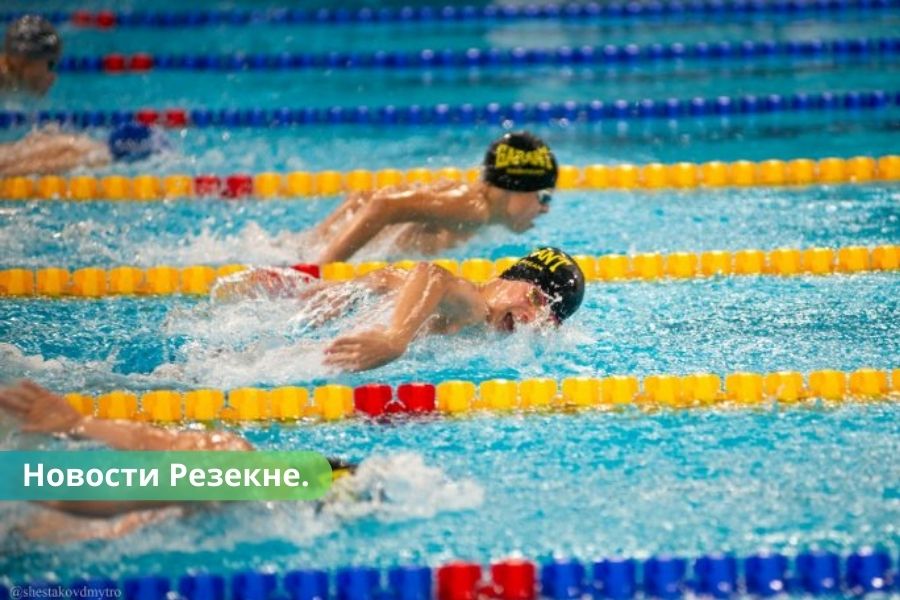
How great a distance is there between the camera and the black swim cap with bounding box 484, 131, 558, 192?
5578 mm

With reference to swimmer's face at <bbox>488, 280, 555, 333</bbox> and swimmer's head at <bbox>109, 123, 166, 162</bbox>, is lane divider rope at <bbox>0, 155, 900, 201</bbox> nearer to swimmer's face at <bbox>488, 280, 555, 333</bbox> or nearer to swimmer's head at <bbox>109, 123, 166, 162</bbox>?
swimmer's head at <bbox>109, 123, 166, 162</bbox>

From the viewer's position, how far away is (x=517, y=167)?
5.58 meters

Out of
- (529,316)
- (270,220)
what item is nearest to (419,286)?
(529,316)

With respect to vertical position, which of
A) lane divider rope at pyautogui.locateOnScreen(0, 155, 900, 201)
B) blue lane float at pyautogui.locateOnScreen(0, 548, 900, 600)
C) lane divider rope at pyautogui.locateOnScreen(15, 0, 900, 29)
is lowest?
blue lane float at pyautogui.locateOnScreen(0, 548, 900, 600)

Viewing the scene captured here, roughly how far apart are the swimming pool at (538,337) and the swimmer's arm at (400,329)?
25 centimetres

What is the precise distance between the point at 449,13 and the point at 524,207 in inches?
169

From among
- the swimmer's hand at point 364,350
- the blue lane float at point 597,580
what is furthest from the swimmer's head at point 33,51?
Result: the blue lane float at point 597,580

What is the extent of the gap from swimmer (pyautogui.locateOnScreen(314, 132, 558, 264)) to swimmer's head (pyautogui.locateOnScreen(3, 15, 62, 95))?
2469mm

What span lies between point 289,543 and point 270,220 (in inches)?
117

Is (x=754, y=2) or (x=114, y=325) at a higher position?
(x=754, y=2)

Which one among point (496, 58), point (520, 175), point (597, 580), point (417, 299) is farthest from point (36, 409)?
point (496, 58)

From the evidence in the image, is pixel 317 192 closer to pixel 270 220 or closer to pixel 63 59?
pixel 270 220

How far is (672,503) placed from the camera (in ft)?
13.1

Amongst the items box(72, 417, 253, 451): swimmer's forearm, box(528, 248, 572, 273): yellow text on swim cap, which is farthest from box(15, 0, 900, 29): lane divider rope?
box(72, 417, 253, 451): swimmer's forearm
